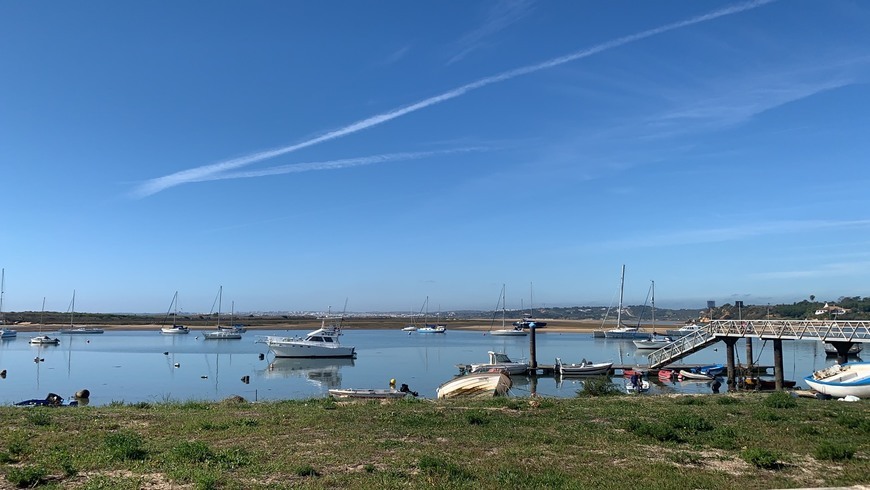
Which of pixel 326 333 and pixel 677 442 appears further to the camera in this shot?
pixel 326 333

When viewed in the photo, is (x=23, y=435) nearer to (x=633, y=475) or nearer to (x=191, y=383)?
(x=633, y=475)

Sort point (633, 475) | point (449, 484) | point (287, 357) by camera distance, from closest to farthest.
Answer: point (449, 484)
point (633, 475)
point (287, 357)

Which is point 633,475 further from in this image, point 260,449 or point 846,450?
point 260,449

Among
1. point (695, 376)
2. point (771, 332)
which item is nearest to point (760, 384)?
point (771, 332)

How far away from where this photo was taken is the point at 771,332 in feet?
124

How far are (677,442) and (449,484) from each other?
19.2 ft

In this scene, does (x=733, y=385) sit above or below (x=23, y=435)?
below

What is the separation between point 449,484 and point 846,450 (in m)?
7.21

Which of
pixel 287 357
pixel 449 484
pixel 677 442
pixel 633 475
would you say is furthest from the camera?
pixel 287 357

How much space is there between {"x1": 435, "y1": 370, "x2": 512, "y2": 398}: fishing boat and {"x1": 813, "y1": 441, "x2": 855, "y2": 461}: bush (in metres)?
17.6

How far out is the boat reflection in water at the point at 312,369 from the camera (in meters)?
47.5

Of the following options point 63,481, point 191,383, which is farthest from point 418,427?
point 191,383

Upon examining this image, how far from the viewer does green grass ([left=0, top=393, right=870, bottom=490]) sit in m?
9.12

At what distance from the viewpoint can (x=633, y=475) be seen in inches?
375
